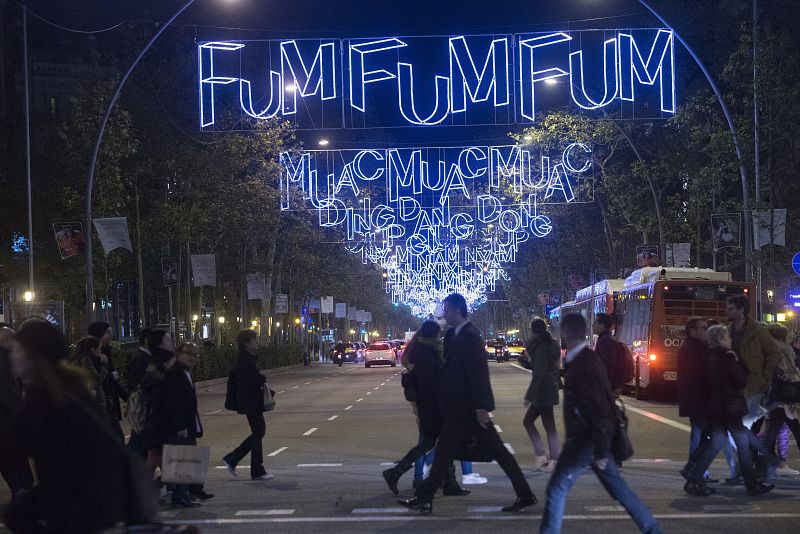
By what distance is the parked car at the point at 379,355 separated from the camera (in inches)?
3056

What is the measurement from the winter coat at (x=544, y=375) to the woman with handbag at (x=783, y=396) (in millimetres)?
2547

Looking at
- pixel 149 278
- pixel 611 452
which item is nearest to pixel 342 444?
pixel 611 452

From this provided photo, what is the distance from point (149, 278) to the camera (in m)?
67.9

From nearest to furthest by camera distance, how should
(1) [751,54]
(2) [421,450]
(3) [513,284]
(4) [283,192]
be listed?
(2) [421,450] < (1) [751,54] < (4) [283,192] < (3) [513,284]

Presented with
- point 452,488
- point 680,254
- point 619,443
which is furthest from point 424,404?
point 680,254

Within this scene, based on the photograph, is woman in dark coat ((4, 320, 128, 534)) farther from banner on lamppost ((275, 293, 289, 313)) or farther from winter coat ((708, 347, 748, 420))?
banner on lamppost ((275, 293, 289, 313))

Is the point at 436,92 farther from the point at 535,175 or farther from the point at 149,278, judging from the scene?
the point at 149,278

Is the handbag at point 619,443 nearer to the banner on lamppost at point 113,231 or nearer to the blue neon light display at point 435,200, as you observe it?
the banner on lamppost at point 113,231

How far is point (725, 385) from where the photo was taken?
13.0 meters

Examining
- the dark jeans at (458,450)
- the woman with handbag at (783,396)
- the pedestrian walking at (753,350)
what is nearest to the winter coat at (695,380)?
the pedestrian walking at (753,350)

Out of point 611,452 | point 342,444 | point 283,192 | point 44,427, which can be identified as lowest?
point 342,444

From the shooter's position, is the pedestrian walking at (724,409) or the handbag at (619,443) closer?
the handbag at (619,443)

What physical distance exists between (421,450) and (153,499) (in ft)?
25.8

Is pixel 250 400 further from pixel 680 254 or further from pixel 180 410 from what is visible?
pixel 680 254
